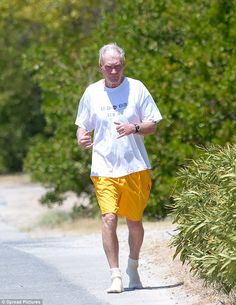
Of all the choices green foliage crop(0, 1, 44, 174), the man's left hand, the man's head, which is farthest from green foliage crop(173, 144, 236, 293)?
green foliage crop(0, 1, 44, 174)

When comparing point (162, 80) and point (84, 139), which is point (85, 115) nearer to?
point (84, 139)

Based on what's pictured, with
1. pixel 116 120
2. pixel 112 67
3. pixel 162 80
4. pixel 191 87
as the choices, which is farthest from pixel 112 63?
pixel 162 80

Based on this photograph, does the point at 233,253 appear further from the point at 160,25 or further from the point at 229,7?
the point at 160,25

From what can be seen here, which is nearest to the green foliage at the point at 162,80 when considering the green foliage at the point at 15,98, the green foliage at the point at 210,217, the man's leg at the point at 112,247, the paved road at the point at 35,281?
the paved road at the point at 35,281

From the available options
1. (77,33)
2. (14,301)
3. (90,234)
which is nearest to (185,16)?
(90,234)

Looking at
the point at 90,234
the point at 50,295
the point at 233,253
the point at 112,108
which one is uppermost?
the point at 112,108

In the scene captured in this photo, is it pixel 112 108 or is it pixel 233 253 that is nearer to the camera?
pixel 233 253

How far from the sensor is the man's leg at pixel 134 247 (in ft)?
30.3

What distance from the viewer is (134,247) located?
367 inches

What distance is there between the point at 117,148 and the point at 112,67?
0.65 metres

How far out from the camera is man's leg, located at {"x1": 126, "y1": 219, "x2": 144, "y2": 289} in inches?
364

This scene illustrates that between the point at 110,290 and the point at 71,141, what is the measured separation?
30.9 ft

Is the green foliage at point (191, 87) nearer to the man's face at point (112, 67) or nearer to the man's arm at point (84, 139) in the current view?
the man's arm at point (84, 139)

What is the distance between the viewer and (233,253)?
7246 mm
